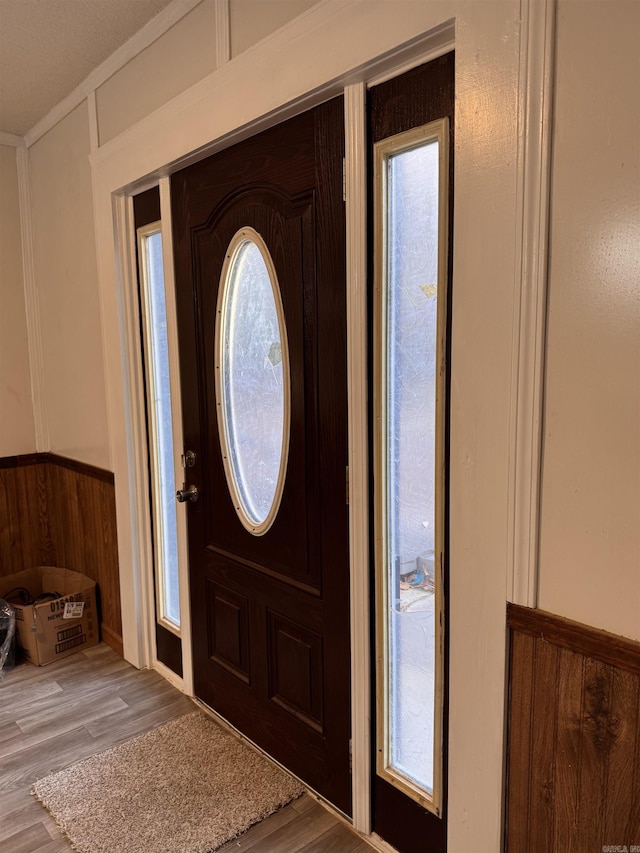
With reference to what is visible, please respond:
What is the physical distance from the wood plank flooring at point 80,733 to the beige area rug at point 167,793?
0.05m

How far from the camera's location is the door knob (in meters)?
2.25

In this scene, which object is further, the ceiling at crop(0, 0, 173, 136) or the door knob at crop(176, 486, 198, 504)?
the door knob at crop(176, 486, 198, 504)

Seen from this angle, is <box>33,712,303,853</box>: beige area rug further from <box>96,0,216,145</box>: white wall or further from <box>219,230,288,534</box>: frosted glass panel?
<box>96,0,216,145</box>: white wall

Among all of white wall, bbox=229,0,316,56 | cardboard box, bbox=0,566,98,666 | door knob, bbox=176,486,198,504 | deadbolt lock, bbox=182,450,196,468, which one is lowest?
cardboard box, bbox=0,566,98,666

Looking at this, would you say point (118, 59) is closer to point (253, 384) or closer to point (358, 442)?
point (253, 384)

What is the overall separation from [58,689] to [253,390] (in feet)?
5.55

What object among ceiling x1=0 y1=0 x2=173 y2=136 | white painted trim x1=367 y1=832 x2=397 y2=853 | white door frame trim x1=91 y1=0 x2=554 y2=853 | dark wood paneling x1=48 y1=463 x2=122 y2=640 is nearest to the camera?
white door frame trim x1=91 y1=0 x2=554 y2=853

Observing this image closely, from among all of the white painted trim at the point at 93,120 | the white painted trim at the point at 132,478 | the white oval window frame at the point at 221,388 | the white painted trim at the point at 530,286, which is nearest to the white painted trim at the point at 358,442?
the white oval window frame at the point at 221,388

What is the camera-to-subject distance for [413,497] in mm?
1521

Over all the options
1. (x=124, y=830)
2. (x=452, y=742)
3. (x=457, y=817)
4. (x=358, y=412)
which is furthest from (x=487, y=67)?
(x=124, y=830)

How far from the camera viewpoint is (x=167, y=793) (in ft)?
6.35

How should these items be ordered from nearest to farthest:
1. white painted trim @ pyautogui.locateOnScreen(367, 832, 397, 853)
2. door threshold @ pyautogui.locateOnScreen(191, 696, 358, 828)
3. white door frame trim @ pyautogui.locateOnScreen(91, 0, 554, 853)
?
white door frame trim @ pyautogui.locateOnScreen(91, 0, 554, 853) → white painted trim @ pyautogui.locateOnScreen(367, 832, 397, 853) → door threshold @ pyautogui.locateOnScreen(191, 696, 358, 828)

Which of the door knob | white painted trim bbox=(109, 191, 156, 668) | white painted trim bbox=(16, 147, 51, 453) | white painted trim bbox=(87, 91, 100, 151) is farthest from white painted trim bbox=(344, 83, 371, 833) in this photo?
white painted trim bbox=(16, 147, 51, 453)

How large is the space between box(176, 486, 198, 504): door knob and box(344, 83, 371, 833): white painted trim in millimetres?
826
